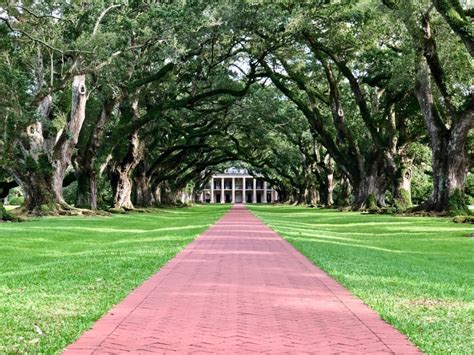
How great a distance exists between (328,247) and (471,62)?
15.6 meters

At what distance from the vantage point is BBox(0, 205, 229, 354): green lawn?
5684mm

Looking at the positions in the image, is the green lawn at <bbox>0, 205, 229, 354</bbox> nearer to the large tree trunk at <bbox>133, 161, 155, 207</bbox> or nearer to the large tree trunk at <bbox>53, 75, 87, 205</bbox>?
the large tree trunk at <bbox>53, 75, 87, 205</bbox>

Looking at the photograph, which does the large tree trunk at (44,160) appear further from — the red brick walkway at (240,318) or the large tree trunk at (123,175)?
the red brick walkway at (240,318)

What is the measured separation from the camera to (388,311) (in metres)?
6.78

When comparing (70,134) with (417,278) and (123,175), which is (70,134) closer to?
(123,175)

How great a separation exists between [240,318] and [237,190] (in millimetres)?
148816

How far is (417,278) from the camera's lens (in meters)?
9.77

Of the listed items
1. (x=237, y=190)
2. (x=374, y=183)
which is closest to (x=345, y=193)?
(x=374, y=183)

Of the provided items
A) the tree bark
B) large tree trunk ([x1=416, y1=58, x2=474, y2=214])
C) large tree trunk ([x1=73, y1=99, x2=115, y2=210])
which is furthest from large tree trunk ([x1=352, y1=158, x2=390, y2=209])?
large tree trunk ([x1=73, y1=99, x2=115, y2=210])

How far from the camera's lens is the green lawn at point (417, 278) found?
593cm

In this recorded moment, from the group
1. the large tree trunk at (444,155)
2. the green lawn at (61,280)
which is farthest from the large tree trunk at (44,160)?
the large tree trunk at (444,155)

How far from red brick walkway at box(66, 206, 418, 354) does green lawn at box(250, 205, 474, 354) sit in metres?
0.27

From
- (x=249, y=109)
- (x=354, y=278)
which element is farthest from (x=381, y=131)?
(x=354, y=278)

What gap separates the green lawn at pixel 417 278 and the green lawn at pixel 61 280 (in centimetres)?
321
